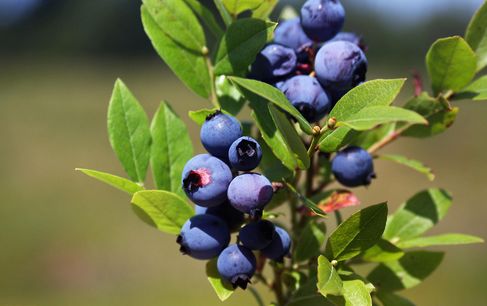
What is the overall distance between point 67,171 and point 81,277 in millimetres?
3404

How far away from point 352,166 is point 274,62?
0.58 ft

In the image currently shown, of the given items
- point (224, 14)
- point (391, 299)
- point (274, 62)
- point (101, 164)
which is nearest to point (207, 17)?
point (224, 14)

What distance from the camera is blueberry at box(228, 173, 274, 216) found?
64 centimetres

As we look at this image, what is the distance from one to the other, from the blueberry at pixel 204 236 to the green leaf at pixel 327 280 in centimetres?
12

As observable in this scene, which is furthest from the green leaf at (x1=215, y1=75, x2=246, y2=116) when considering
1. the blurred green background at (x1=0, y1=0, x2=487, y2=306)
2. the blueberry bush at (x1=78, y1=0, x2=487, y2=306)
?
the blurred green background at (x1=0, y1=0, x2=487, y2=306)

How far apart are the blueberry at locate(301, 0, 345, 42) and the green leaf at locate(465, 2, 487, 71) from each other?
0.63ft

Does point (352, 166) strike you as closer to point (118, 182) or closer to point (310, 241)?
point (310, 241)

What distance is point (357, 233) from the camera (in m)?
0.69

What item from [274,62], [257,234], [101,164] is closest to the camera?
[257,234]

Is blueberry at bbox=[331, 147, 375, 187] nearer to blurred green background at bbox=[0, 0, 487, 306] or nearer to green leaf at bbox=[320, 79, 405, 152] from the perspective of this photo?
green leaf at bbox=[320, 79, 405, 152]

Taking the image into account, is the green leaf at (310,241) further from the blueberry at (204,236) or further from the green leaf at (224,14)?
the green leaf at (224,14)

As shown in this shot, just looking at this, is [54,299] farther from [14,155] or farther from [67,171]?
[14,155]

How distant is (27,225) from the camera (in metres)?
7.74

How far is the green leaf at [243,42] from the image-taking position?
763 millimetres
